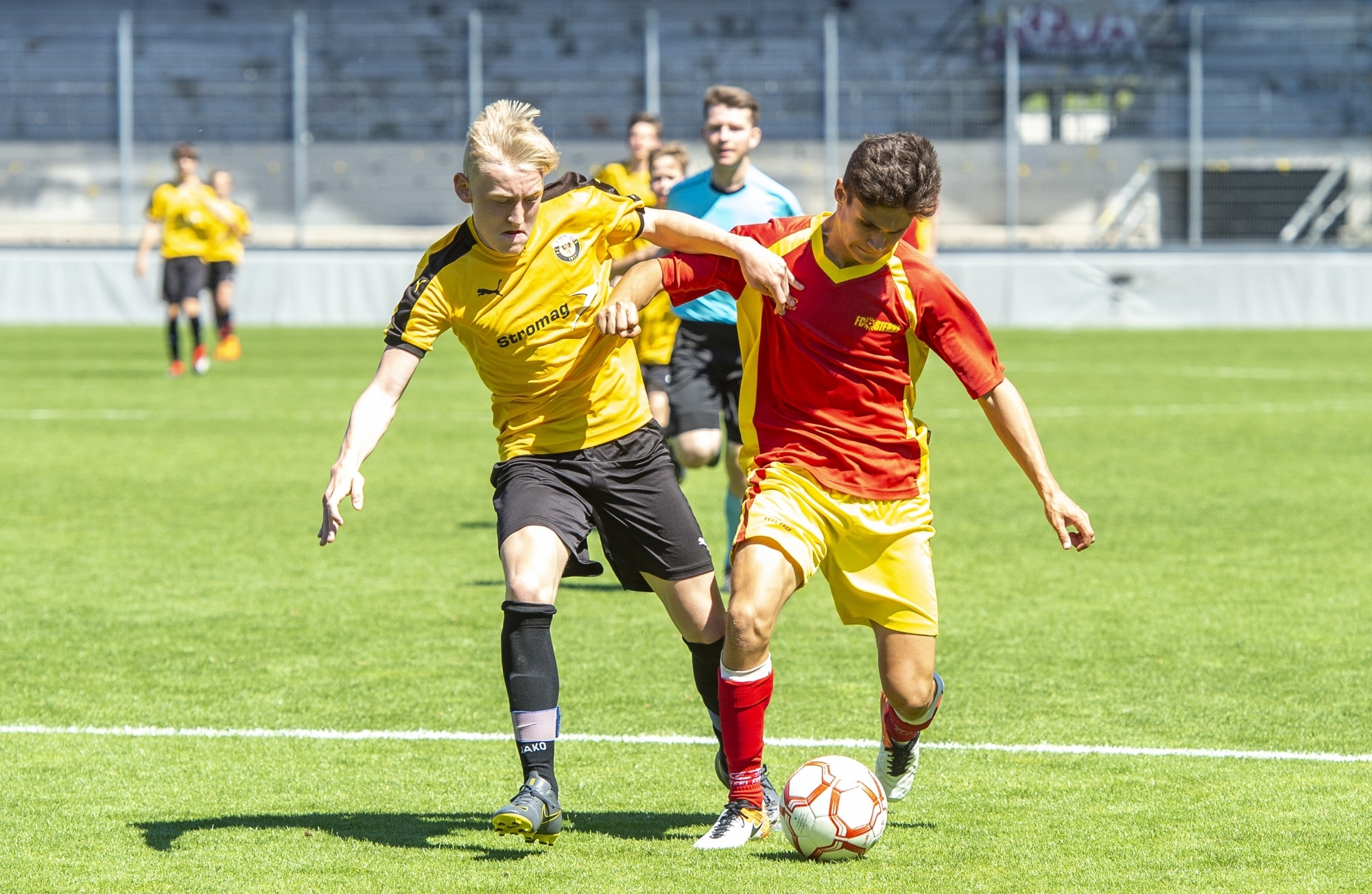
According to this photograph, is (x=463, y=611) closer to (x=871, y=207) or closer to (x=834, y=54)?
(x=871, y=207)

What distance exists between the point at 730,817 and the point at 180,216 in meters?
16.1

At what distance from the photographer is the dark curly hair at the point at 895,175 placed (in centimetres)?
420

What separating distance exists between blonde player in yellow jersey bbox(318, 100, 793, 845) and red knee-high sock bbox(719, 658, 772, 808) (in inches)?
12.2

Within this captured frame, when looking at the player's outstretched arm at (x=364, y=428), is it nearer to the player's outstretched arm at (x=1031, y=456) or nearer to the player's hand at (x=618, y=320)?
the player's hand at (x=618, y=320)

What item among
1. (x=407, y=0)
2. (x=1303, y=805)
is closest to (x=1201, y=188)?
(x=407, y=0)

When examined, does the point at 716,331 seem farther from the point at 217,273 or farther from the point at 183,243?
the point at 217,273

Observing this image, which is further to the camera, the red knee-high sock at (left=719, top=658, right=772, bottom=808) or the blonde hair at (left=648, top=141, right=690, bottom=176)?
the blonde hair at (left=648, top=141, right=690, bottom=176)

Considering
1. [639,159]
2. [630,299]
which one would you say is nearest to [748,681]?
[630,299]

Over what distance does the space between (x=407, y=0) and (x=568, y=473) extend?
3174 centimetres

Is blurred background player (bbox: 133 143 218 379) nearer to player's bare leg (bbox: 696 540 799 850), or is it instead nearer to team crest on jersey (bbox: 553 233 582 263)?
team crest on jersey (bbox: 553 233 582 263)

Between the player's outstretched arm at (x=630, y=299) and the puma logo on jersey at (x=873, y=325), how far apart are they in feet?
1.69

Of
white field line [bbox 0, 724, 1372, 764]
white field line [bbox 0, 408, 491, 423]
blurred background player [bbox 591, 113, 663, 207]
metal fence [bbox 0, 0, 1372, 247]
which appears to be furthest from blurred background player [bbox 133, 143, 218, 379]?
white field line [bbox 0, 724, 1372, 764]

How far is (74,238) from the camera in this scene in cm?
2802

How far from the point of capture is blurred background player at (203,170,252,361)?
64.4 ft
